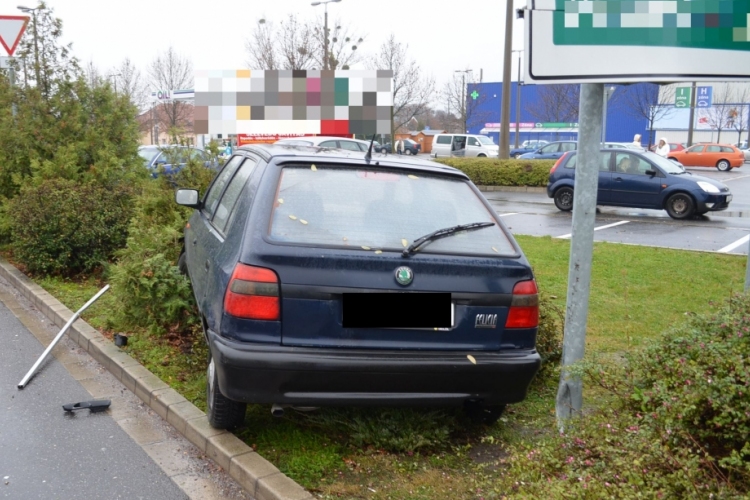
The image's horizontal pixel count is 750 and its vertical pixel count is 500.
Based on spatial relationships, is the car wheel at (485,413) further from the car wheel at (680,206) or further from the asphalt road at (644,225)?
the car wheel at (680,206)

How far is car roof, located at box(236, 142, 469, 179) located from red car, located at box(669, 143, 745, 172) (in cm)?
3847

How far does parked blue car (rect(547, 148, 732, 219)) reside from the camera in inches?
642

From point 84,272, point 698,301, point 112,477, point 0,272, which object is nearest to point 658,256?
point 698,301

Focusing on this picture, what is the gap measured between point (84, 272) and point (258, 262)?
5.96 meters

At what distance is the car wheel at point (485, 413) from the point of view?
4.36m

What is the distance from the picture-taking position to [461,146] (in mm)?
40625

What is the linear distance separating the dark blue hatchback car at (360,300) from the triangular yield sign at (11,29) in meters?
8.72

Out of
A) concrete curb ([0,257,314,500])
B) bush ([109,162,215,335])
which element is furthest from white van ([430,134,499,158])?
concrete curb ([0,257,314,500])

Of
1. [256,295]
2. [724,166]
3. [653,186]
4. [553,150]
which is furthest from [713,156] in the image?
[256,295]

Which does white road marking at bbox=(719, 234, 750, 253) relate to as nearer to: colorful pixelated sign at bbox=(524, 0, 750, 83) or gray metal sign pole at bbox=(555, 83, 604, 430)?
gray metal sign pole at bbox=(555, 83, 604, 430)

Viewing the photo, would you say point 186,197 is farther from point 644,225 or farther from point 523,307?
point 644,225

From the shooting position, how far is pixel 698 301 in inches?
294

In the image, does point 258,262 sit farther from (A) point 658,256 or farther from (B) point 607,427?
(A) point 658,256

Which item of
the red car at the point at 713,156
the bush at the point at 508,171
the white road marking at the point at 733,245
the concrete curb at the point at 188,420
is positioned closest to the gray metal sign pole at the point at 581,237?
the concrete curb at the point at 188,420
